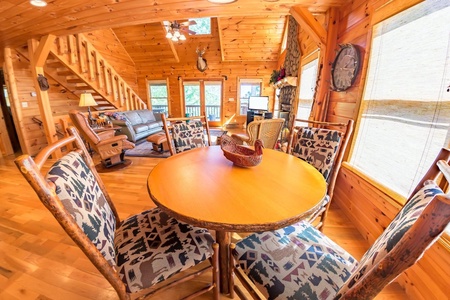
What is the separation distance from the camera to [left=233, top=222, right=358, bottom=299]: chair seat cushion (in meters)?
0.75

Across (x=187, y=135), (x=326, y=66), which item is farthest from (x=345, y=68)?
(x=187, y=135)

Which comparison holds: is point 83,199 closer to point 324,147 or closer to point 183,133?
point 183,133

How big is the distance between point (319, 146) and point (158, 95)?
7165 mm

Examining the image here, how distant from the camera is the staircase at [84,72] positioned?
12.4 feet

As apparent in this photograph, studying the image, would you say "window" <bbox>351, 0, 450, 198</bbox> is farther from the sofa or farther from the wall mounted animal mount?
the wall mounted animal mount

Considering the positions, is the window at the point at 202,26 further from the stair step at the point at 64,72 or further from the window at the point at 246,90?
the stair step at the point at 64,72

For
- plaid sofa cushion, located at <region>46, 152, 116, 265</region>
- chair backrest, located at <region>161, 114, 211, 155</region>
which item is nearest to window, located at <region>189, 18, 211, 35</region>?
chair backrest, located at <region>161, 114, 211, 155</region>

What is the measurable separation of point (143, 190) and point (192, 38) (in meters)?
5.42

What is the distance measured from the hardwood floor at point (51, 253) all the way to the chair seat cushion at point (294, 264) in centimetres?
60

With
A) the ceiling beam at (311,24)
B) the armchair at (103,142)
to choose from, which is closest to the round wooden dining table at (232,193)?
the ceiling beam at (311,24)

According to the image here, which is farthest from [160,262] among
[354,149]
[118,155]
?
[118,155]

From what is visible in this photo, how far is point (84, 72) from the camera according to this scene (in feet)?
13.7

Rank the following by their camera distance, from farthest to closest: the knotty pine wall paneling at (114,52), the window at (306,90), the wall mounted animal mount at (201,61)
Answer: the wall mounted animal mount at (201,61) → the knotty pine wall paneling at (114,52) → the window at (306,90)

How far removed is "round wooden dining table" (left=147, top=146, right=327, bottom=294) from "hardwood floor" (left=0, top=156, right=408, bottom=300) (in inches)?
31.9
